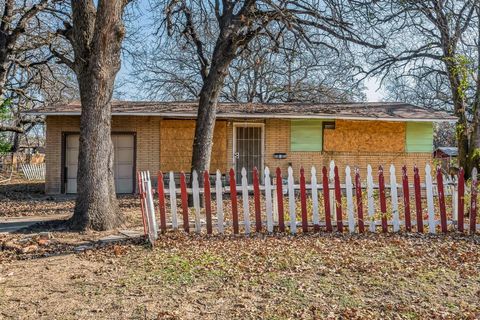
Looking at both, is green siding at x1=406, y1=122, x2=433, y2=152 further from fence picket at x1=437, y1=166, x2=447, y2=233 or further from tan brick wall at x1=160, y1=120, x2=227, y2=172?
fence picket at x1=437, y1=166, x2=447, y2=233

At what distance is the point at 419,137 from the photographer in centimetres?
A: 1513

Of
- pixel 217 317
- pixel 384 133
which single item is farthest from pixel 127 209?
pixel 384 133

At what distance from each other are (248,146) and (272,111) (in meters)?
1.61

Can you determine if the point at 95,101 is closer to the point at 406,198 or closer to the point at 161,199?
the point at 161,199

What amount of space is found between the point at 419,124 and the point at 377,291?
12664 mm

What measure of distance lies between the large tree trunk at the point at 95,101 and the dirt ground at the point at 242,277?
1.73 ft

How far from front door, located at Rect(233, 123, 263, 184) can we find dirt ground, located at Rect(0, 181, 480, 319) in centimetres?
846

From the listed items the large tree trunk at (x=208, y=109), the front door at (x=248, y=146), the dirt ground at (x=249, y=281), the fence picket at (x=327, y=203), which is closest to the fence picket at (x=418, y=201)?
the dirt ground at (x=249, y=281)

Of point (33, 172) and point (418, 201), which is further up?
point (33, 172)

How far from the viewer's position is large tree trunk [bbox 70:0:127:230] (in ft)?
22.6

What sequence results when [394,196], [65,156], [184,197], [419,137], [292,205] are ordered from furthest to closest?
[419,137], [65,156], [394,196], [292,205], [184,197]

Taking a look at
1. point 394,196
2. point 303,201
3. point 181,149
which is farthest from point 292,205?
point 181,149

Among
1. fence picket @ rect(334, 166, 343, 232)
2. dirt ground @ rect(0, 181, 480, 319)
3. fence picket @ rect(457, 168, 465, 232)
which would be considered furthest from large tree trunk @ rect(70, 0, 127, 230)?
fence picket @ rect(457, 168, 465, 232)

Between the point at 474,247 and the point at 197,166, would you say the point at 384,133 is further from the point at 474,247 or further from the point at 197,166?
the point at 474,247
